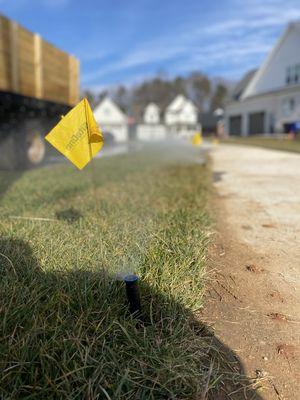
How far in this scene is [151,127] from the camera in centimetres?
6825

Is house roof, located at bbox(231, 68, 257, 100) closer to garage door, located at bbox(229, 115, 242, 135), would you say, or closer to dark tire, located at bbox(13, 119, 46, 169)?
garage door, located at bbox(229, 115, 242, 135)

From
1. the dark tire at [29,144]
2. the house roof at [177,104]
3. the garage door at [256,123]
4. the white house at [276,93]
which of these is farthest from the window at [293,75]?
the house roof at [177,104]

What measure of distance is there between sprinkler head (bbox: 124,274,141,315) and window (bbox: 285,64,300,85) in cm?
3338

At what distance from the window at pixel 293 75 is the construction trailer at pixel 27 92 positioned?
25.3 metres

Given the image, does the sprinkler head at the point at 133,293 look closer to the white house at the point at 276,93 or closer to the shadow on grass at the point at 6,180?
the shadow on grass at the point at 6,180

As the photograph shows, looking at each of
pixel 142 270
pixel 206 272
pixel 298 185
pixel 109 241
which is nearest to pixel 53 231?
pixel 109 241

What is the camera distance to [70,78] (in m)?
12.4

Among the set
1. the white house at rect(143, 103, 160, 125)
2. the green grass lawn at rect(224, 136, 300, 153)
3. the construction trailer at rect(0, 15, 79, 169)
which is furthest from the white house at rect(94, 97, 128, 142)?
the construction trailer at rect(0, 15, 79, 169)

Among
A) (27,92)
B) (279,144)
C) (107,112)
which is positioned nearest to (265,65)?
(279,144)

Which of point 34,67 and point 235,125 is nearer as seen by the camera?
point 34,67

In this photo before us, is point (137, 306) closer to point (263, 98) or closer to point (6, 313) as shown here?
point (6, 313)

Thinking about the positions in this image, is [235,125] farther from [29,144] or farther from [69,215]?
[69,215]

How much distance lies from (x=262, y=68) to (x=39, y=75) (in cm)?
3040

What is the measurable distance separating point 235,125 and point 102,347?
4198 centimetres
